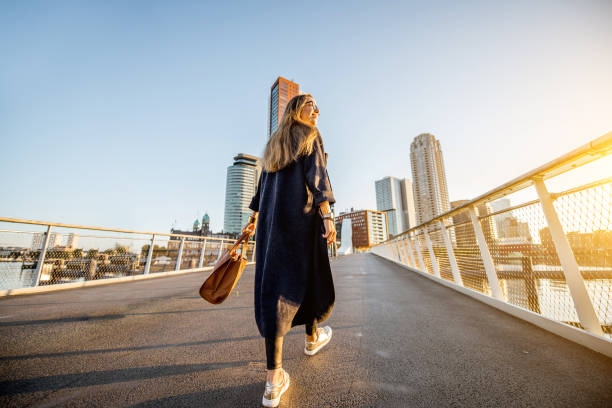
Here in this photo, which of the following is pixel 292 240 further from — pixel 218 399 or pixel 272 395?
pixel 218 399

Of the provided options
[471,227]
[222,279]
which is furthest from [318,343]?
[471,227]

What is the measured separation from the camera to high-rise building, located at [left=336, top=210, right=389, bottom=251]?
9756 centimetres

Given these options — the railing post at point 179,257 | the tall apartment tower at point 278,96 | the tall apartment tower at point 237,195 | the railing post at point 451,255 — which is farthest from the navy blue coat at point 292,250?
the tall apartment tower at point 237,195

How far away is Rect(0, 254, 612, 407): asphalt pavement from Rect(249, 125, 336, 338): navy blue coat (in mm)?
356

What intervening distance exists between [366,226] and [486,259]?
10278 cm

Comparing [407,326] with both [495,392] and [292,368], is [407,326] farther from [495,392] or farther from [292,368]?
[292,368]

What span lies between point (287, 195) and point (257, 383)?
992 mm

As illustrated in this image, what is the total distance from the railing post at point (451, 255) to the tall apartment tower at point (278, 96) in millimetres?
41998

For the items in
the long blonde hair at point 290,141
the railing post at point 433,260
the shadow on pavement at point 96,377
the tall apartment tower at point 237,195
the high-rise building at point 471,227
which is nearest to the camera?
the shadow on pavement at point 96,377

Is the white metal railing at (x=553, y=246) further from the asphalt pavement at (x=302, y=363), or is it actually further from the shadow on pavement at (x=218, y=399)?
the shadow on pavement at (x=218, y=399)

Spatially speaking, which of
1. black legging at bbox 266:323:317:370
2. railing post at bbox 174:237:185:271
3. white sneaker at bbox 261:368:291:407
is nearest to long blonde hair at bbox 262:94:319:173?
black legging at bbox 266:323:317:370

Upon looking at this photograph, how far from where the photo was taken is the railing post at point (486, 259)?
102 inches

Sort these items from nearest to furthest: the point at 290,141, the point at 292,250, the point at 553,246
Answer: the point at 292,250, the point at 290,141, the point at 553,246

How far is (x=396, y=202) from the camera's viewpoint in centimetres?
11688
